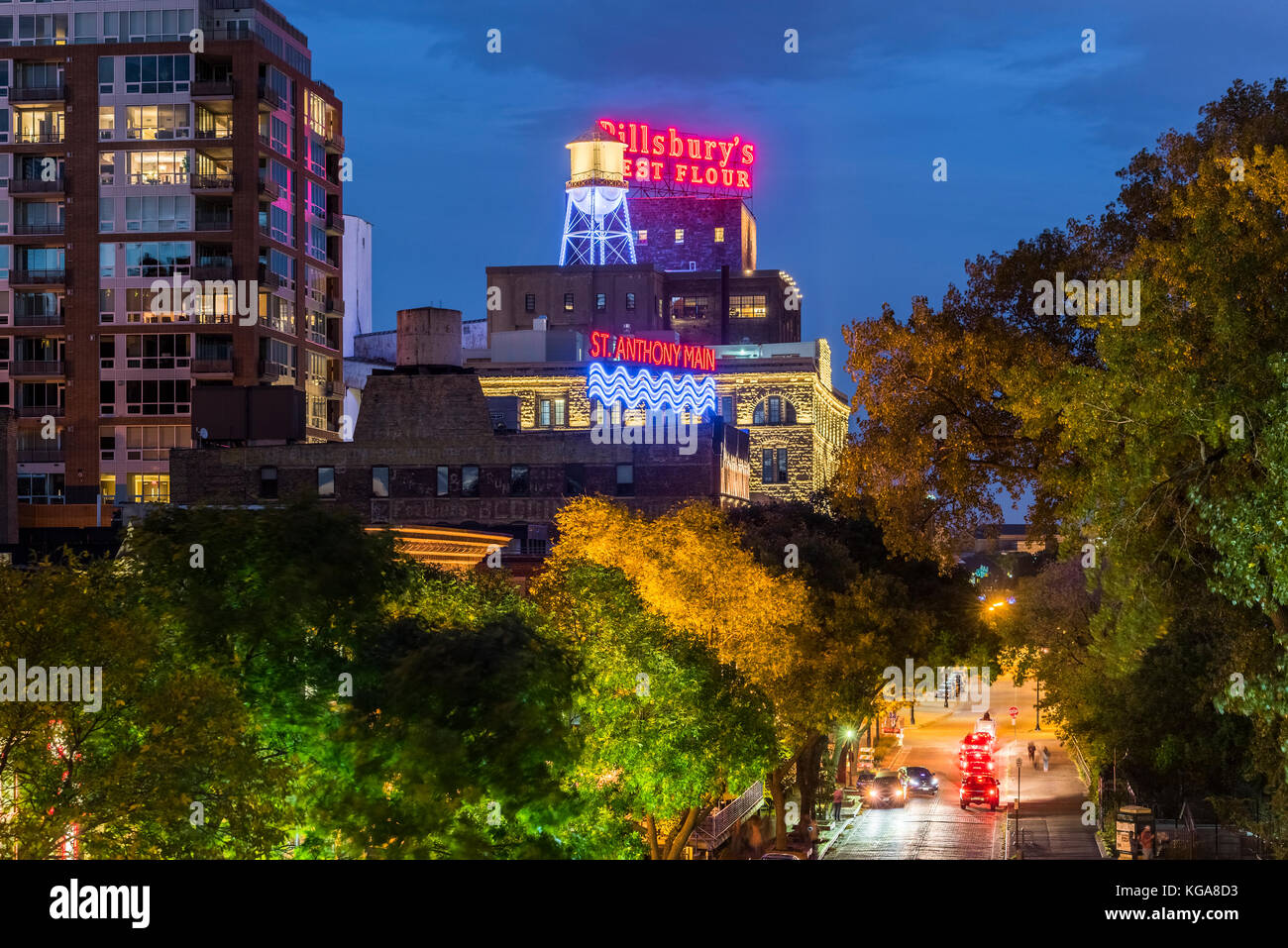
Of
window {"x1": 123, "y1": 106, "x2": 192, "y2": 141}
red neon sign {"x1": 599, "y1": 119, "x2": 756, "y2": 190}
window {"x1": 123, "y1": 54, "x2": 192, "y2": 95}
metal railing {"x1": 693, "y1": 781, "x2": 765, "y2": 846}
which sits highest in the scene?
red neon sign {"x1": 599, "y1": 119, "x2": 756, "y2": 190}

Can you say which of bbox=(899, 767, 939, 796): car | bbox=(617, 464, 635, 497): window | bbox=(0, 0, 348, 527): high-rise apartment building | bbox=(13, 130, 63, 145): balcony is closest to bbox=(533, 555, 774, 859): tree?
bbox=(899, 767, 939, 796): car

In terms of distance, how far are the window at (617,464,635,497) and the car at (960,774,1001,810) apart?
77.1ft

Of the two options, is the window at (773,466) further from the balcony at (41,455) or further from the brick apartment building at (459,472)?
the balcony at (41,455)

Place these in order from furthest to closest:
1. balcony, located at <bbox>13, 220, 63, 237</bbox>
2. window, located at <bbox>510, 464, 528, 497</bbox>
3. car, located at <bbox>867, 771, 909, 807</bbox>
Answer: balcony, located at <bbox>13, 220, 63, 237</bbox>
window, located at <bbox>510, 464, 528, 497</bbox>
car, located at <bbox>867, 771, 909, 807</bbox>

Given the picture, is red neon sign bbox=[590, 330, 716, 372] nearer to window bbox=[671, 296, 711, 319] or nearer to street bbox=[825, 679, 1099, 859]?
window bbox=[671, 296, 711, 319]

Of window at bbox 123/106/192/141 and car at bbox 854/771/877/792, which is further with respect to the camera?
window at bbox 123/106/192/141

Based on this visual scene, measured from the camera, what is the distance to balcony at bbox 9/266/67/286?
10050 cm

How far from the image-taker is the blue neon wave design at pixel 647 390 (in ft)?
385

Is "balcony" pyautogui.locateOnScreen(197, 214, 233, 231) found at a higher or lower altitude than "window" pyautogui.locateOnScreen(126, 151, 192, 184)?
lower

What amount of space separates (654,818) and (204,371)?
2482 inches

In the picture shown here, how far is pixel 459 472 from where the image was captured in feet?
285
